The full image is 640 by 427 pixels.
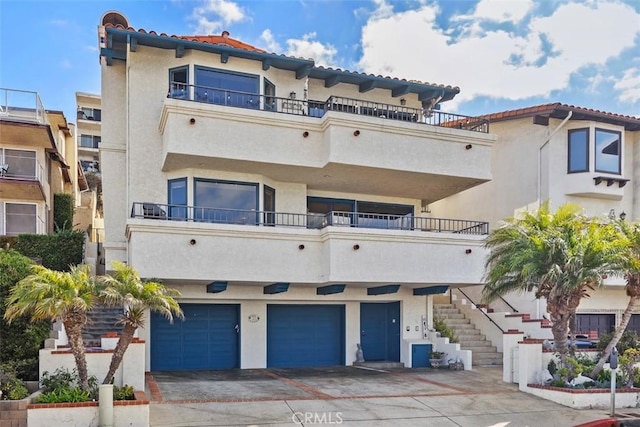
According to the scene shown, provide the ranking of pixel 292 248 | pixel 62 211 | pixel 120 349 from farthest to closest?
pixel 62 211
pixel 292 248
pixel 120 349

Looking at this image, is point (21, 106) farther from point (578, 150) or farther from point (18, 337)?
point (578, 150)

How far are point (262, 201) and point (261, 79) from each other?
174 inches

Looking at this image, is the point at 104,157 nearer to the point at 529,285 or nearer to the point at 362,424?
the point at 362,424

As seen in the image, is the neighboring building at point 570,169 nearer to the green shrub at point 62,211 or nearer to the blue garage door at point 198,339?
the blue garage door at point 198,339

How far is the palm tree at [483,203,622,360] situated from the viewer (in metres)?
14.1

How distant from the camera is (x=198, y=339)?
18234mm

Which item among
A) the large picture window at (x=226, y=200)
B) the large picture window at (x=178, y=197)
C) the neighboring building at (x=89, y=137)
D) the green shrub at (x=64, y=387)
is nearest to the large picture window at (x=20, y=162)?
the large picture window at (x=178, y=197)

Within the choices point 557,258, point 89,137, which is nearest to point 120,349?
point 557,258

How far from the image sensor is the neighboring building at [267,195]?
1585 cm

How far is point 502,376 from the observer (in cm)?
1742

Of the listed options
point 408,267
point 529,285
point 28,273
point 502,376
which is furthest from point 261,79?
point 502,376

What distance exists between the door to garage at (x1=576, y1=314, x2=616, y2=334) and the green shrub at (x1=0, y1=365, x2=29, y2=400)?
2180cm

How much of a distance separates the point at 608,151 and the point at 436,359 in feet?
40.8

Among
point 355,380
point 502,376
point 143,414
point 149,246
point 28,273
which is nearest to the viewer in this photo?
point 143,414
